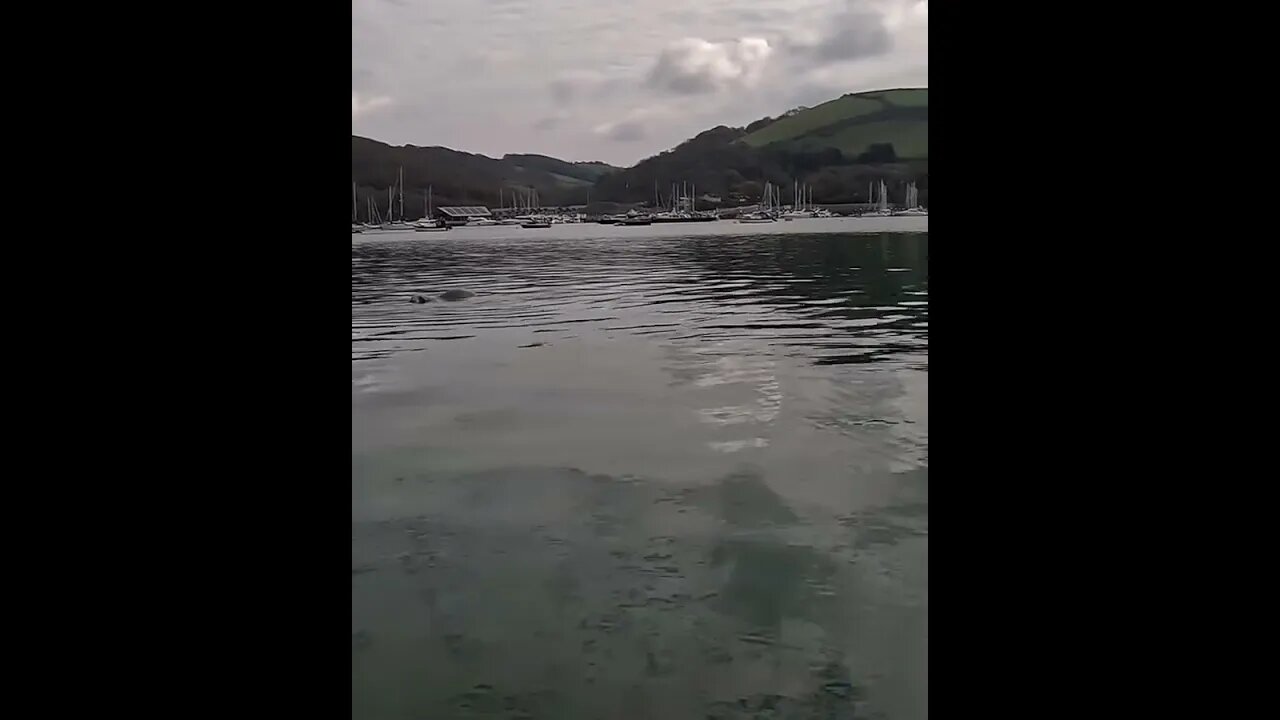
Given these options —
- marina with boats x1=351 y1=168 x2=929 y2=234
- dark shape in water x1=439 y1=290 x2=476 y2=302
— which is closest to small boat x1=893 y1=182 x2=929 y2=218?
marina with boats x1=351 y1=168 x2=929 y2=234

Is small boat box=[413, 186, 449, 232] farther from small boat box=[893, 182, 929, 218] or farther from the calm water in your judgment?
small boat box=[893, 182, 929, 218]

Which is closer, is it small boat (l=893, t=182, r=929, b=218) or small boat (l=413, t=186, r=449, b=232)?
small boat (l=413, t=186, r=449, b=232)

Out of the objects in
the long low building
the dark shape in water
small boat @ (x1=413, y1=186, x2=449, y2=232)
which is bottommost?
the dark shape in water

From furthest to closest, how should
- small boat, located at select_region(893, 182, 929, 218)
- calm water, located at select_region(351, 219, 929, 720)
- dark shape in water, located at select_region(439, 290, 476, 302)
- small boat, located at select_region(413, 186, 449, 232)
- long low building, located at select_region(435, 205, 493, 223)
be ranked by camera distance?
long low building, located at select_region(435, 205, 493, 223) < small boat, located at select_region(893, 182, 929, 218) < small boat, located at select_region(413, 186, 449, 232) < dark shape in water, located at select_region(439, 290, 476, 302) < calm water, located at select_region(351, 219, 929, 720)

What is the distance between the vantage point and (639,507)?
25.5ft

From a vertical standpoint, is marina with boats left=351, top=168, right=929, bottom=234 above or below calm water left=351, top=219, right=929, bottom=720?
above

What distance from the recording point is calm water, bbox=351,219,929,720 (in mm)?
4520

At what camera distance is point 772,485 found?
8422mm

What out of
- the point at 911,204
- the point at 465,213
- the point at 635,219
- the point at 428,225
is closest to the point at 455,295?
the point at 428,225
